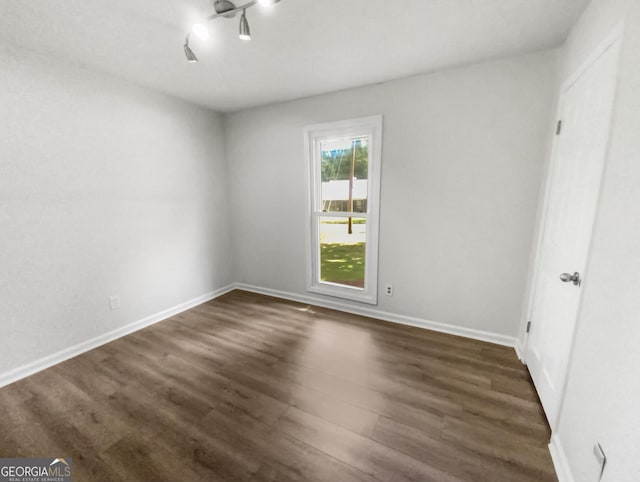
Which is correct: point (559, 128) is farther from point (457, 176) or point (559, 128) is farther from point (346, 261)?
point (346, 261)

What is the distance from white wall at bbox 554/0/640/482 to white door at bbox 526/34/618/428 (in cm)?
10

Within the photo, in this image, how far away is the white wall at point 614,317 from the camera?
0.88 m

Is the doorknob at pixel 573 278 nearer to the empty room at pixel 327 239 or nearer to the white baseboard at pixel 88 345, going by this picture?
the empty room at pixel 327 239

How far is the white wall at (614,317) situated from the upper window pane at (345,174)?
6.07ft

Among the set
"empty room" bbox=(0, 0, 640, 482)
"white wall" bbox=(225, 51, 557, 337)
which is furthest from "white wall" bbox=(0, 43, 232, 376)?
"white wall" bbox=(225, 51, 557, 337)

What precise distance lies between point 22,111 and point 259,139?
6.61ft

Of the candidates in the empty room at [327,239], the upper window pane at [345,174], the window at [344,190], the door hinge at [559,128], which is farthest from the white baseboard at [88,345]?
the door hinge at [559,128]

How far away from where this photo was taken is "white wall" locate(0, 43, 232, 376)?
1900 mm

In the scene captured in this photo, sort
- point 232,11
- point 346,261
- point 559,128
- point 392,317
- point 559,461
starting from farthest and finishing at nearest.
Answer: point 346,261
point 392,317
point 559,128
point 232,11
point 559,461

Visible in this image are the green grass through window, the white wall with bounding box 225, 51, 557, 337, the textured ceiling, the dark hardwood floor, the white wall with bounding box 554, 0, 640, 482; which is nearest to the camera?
the white wall with bounding box 554, 0, 640, 482

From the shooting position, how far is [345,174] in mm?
3008

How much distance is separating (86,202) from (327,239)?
2.46m

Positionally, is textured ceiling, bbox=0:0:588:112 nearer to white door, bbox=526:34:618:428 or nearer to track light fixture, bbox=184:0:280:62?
track light fixture, bbox=184:0:280:62

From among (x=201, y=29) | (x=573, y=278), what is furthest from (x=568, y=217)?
(x=201, y=29)
